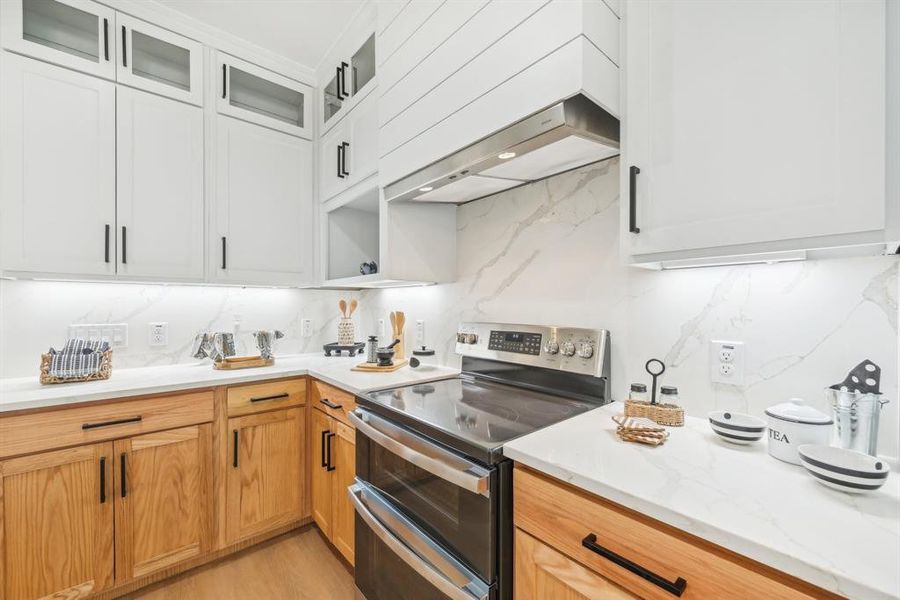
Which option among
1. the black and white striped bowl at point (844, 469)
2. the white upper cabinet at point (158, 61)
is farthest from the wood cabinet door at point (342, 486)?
the white upper cabinet at point (158, 61)

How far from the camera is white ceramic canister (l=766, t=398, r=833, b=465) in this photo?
2.66 ft

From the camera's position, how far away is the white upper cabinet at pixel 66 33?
62.7 inches

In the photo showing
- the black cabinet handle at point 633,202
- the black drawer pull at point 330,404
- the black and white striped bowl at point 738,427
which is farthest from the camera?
the black drawer pull at point 330,404

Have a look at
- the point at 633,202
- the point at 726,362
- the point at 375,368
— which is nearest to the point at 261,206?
the point at 375,368

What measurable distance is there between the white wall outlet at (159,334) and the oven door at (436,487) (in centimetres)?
141

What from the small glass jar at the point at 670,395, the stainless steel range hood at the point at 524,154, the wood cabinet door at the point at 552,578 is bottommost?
the wood cabinet door at the point at 552,578

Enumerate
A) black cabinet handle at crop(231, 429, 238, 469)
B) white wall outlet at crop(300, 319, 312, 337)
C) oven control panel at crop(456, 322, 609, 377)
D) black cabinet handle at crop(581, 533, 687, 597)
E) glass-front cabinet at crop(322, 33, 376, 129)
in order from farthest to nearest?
1. white wall outlet at crop(300, 319, 312, 337)
2. glass-front cabinet at crop(322, 33, 376, 129)
3. black cabinet handle at crop(231, 429, 238, 469)
4. oven control panel at crop(456, 322, 609, 377)
5. black cabinet handle at crop(581, 533, 687, 597)

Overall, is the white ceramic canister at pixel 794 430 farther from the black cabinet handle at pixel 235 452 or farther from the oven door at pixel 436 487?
the black cabinet handle at pixel 235 452

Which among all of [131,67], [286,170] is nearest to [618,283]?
[286,170]

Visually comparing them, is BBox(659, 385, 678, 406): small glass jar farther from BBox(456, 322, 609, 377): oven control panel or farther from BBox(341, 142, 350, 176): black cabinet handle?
BBox(341, 142, 350, 176): black cabinet handle

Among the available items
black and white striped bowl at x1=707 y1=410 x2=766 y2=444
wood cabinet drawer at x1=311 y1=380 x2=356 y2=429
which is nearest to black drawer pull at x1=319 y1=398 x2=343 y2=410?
wood cabinet drawer at x1=311 y1=380 x2=356 y2=429

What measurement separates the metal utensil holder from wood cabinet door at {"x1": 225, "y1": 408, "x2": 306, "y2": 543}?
2029 mm

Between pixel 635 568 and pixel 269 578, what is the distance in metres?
1.74

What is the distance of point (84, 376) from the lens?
1675 mm
